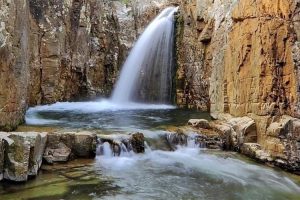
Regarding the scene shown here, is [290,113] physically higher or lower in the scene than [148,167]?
higher

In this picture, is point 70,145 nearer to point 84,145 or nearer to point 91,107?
point 84,145

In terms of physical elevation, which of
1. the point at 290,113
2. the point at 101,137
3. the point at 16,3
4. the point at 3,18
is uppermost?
the point at 16,3

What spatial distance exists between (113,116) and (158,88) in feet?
16.0

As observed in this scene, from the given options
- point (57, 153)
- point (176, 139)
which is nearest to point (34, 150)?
point (57, 153)

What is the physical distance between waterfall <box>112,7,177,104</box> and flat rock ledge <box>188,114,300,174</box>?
694 cm

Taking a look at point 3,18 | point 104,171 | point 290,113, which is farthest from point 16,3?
point 290,113

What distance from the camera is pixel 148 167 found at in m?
6.95

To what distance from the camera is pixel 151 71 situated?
1667 cm

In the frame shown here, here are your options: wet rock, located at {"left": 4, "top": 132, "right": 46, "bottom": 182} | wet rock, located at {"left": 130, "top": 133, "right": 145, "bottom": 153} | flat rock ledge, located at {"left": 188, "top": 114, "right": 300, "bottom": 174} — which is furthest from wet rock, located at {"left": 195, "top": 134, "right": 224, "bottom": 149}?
wet rock, located at {"left": 4, "top": 132, "right": 46, "bottom": 182}

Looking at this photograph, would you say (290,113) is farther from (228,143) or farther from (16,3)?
(16,3)

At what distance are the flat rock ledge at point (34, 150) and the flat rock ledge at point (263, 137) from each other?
3358mm

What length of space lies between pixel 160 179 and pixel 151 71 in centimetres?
1076

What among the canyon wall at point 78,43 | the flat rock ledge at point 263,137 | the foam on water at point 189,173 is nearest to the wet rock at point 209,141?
the flat rock ledge at point 263,137

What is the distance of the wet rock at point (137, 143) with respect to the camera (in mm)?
7773
